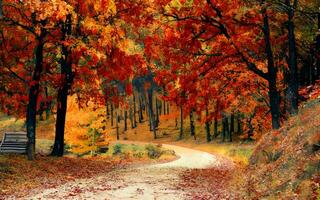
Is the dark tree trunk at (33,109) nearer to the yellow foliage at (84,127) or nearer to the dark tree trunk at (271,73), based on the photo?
the dark tree trunk at (271,73)

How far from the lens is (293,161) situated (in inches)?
476

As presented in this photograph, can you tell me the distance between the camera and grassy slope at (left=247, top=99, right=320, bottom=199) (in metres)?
9.85

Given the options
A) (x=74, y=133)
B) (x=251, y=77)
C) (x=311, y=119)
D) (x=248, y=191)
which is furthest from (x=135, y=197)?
(x=74, y=133)

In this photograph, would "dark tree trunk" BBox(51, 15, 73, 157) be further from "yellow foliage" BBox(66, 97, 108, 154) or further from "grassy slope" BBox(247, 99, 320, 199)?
"grassy slope" BBox(247, 99, 320, 199)

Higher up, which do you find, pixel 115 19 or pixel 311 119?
pixel 115 19

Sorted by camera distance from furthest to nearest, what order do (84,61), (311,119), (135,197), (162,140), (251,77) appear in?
1. (162,140)
2. (84,61)
3. (251,77)
4. (311,119)
5. (135,197)

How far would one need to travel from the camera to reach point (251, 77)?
2356 cm

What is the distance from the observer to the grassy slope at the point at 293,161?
9.85 meters

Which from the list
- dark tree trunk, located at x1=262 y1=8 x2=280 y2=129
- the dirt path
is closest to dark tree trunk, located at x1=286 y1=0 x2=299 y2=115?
dark tree trunk, located at x1=262 y1=8 x2=280 y2=129

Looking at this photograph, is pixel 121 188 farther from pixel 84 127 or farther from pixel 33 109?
pixel 84 127

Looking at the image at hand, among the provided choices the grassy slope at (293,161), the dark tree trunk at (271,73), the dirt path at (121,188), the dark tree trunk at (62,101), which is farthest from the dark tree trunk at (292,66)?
the dark tree trunk at (62,101)

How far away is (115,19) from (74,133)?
58.4 feet

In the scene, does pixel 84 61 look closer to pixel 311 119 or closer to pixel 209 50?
pixel 209 50

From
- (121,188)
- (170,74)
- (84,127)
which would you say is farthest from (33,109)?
(84,127)
